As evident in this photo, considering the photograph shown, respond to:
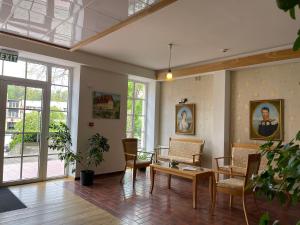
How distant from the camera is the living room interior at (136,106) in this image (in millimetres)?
3395

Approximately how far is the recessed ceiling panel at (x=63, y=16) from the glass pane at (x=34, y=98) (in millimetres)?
1119

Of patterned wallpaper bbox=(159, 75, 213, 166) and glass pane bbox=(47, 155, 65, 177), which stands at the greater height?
patterned wallpaper bbox=(159, 75, 213, 166)

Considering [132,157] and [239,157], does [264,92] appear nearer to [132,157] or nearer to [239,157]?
[239,157]

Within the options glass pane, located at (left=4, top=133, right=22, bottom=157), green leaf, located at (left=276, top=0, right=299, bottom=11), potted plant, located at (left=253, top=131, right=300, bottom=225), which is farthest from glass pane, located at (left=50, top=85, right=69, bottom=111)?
green leaf, located at (left=276, top=0, right=299, bottom=11)

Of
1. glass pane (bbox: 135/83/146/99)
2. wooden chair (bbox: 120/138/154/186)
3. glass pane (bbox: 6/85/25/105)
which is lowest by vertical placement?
wooden chair (bbox: 120/138/154/186)

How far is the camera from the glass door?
4.68 m

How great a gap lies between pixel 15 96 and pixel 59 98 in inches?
37.0

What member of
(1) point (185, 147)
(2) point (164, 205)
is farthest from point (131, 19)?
(1) point (185, 147)

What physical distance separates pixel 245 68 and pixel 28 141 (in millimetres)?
4912

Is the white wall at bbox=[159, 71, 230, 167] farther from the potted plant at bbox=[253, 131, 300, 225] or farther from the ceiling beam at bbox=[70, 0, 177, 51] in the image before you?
the potted plant at bbox=[253, 131, 300, 225]

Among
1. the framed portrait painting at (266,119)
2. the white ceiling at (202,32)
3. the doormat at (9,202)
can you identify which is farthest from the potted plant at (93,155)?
the framed portrait painting at (266,119)

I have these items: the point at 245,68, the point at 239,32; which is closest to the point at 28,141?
the point at 239,32

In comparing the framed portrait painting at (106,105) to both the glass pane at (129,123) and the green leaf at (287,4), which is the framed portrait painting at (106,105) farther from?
the green leaf at (287,4)

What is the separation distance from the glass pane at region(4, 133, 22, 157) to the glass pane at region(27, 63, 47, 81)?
1243 millimetres
